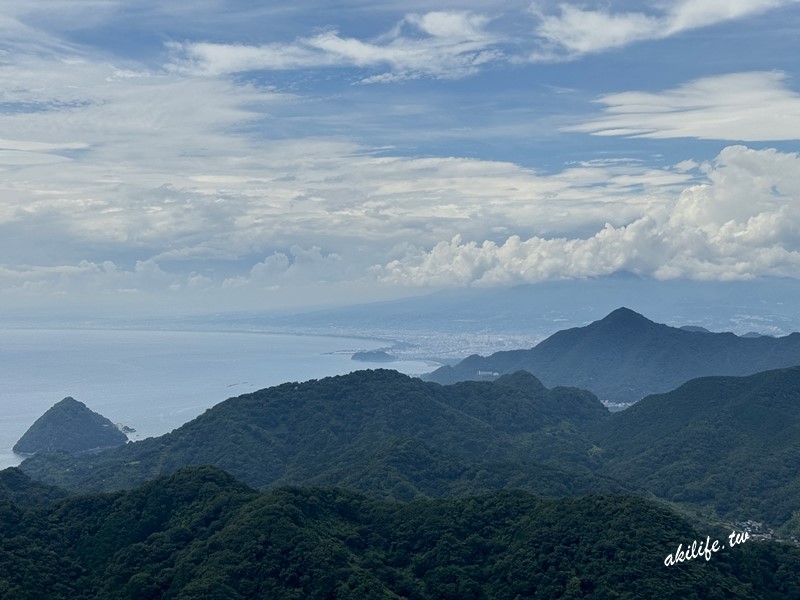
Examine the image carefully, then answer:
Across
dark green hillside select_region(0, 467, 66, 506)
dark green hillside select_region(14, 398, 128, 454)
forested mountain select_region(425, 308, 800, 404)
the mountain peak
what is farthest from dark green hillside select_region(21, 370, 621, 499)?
the mountain peak

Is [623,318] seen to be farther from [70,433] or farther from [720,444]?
[70,433]

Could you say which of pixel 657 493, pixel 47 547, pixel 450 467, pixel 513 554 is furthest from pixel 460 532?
pixel 657 493

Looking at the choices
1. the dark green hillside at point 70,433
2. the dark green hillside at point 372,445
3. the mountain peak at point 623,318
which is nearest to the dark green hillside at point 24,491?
the dark green hillside at point 372,445

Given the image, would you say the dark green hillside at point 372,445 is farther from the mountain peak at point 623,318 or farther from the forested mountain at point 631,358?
the mountain peak at point 623,318

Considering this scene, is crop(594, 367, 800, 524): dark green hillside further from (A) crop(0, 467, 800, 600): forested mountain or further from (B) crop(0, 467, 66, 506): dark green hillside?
(B) crop(0, 467, 66, 506): dark green hillside

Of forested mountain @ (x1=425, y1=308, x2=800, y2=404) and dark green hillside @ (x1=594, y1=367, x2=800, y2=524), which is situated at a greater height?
forested mountain @ (x1=425, y1=308, x2=800, y2=404)
